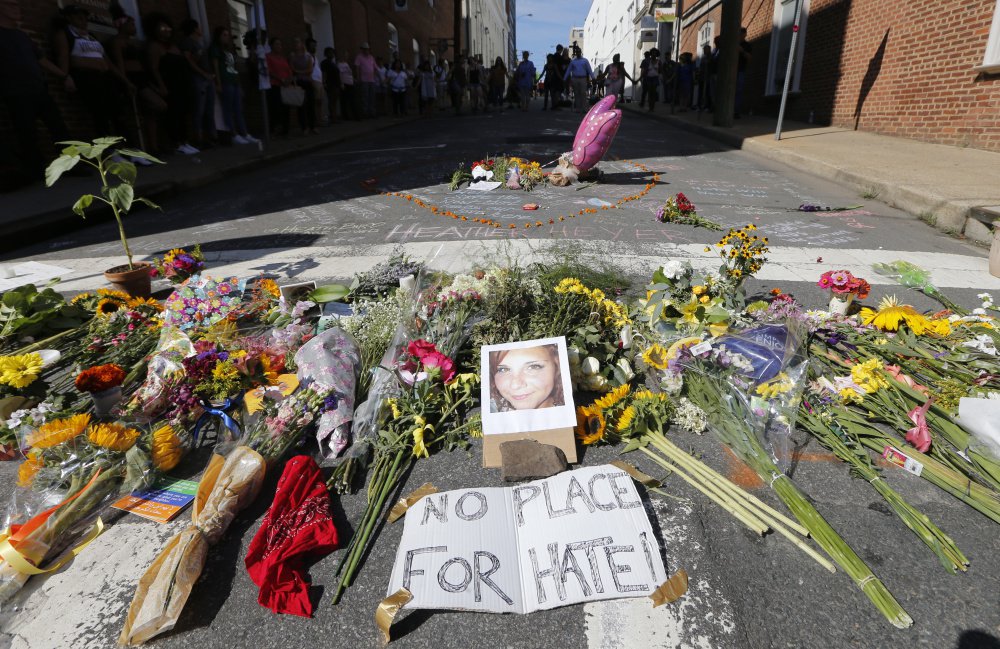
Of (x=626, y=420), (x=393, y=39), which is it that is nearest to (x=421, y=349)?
(x=626, y=420)

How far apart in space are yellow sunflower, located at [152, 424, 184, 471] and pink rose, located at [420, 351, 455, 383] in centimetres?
109

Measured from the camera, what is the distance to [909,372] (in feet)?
8.59

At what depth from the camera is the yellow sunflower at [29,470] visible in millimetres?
2025

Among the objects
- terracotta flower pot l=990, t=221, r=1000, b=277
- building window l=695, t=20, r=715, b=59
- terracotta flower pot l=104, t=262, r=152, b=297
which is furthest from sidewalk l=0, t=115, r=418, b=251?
building window l=695, t=20, r=715, b=59

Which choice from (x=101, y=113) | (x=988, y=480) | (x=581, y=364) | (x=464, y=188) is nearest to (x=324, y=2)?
(x=101, y=113)

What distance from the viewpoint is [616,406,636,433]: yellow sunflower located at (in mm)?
2367

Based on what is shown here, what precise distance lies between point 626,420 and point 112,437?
6.86 ft

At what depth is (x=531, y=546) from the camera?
72.1 inches

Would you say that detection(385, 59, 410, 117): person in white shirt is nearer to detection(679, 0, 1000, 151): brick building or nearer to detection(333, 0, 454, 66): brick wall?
detection(333, 0, 454, 66): brick wall

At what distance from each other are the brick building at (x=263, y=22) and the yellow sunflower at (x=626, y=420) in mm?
8660

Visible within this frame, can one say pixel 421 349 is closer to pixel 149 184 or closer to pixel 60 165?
pixel 60 165

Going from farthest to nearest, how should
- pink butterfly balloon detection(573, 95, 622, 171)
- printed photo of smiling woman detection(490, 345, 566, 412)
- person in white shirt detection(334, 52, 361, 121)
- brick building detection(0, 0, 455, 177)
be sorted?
person in white shirt detection(334, 52, 361, 121) → brick building detection(0, 0, 455, 177) → pink butterfly balloon detection(573, 95, 622, 171) → printed photo of smiling woman detection(490, 345, 566, 412)

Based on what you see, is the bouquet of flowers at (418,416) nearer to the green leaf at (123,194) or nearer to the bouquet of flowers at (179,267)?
A: the bouquet of flowers at (179,267)

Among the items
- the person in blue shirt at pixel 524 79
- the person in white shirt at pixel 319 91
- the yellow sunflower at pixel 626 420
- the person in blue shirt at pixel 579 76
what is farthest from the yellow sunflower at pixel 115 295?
the person in blue shirt at pixel 524 79
